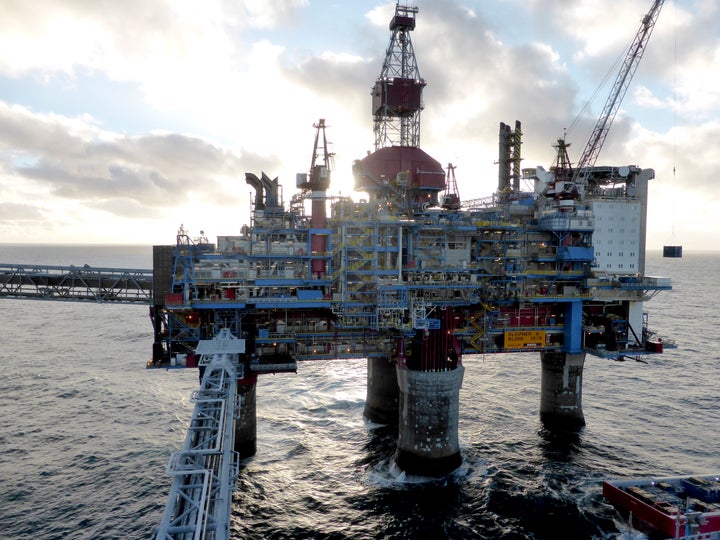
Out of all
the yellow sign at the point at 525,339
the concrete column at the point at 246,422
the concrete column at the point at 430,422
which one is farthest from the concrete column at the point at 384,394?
the concrete column at the point at 246,422

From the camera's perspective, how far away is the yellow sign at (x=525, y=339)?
1897 inches

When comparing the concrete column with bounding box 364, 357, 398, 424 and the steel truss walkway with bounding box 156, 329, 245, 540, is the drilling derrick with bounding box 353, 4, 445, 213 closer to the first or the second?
the concrete column with bounding box 364, 357, 398, 424

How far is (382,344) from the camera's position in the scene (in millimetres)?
44000

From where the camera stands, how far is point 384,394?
54.3 metres

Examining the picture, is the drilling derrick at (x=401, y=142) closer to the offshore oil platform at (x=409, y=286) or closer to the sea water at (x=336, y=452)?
the offshore oil platform at (x=409, y=286)

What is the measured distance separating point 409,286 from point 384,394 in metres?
18.0

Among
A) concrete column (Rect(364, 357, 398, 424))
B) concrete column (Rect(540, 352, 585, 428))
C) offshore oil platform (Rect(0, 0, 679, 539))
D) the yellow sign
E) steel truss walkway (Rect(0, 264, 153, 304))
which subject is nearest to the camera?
offshore oil platform (Rect(0, 0, 679, 539))

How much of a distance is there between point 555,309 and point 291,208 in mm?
30571

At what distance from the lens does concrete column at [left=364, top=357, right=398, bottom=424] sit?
5406 centimetres

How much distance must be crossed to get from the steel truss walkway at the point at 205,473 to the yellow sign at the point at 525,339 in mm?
30458

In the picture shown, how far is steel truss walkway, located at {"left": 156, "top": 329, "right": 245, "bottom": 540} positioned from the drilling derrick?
110 feet

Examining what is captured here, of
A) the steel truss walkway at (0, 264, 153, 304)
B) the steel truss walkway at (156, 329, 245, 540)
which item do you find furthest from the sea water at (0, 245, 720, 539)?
the steel truss walkway at (156, 329, 245, 540)

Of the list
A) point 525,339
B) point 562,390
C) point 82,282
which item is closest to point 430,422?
point 525,339

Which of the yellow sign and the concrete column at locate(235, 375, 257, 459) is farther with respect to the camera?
the yellow sign
